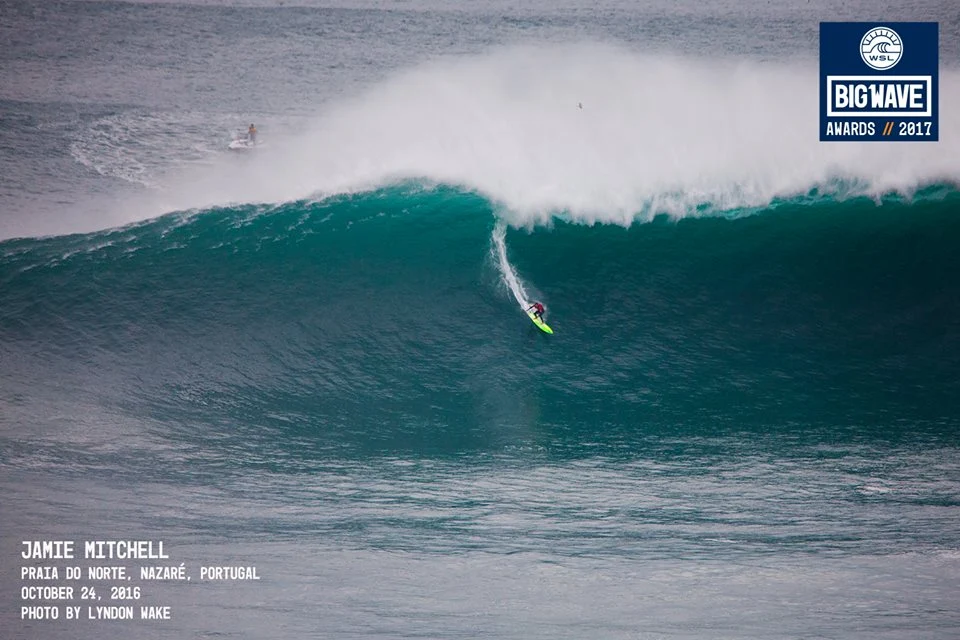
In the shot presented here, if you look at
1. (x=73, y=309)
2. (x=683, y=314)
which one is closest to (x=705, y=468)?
(x=683, y=314)

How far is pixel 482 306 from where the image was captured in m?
14.9

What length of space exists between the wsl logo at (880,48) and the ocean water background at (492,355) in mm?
1309

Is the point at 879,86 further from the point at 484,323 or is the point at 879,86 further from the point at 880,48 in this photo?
the point at 484,323

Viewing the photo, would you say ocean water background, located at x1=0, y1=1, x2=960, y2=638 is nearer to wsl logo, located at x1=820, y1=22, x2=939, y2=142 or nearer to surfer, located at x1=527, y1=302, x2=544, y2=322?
surfer, located at x1=527, y1=302, x2=544, y2=322

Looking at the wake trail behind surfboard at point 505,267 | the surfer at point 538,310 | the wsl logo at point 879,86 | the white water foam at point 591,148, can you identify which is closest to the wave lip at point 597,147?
the white water foam at point 591,148

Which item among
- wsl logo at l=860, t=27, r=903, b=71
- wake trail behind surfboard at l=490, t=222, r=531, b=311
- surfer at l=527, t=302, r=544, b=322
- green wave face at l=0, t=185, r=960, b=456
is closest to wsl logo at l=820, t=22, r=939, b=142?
wsl logo at l=860, t=27, r=903, b=71

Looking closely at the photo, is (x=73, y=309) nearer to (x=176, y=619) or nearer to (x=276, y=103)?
(x=176, y=619)

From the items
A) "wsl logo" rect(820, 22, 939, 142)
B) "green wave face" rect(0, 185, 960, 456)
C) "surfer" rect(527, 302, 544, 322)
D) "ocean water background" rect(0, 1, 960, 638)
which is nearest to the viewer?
"ocean water background" rect(0, 1, 960, 638)

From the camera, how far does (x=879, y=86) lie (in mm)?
16469

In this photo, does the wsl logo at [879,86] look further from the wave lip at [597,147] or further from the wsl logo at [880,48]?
the wave lip at [597,147]

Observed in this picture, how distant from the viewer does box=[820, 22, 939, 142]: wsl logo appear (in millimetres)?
16469

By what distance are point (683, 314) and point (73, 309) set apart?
8332mm

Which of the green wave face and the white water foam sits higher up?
the white water foam

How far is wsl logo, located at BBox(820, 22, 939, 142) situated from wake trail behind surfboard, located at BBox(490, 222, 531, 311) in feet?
16.9
